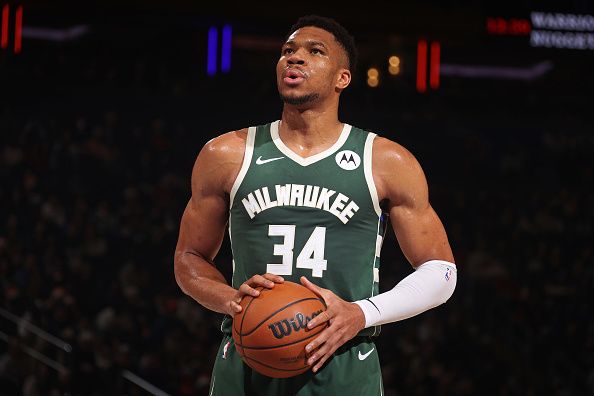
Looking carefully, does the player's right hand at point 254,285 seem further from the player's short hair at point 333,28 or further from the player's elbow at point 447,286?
the player's short hair at point 333,28

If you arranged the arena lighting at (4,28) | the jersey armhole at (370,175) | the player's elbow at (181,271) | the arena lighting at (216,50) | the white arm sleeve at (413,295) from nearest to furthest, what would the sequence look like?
the white arm sleeve at (413,295) < the jersey armhole at (370,175) < the player's elbow at (181,271) < the arena lighting at (4,28) < the arena lighting at (216,50)

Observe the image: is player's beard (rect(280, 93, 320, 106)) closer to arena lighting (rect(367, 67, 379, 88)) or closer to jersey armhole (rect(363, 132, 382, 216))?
jersey armhole (rect(363, 132, 382, 216))

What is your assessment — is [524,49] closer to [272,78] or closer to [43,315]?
[272,78]

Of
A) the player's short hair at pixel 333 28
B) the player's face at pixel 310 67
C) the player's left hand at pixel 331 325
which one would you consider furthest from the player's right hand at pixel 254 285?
the player's short hair at pixel 333 28

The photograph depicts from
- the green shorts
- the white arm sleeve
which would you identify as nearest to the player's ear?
the white arm sleeve

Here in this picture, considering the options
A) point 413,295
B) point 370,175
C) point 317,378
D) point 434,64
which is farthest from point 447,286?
point 434,64

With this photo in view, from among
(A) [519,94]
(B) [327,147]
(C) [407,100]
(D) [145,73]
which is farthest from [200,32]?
(B) [327,147]

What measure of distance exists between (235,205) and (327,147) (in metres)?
0.44

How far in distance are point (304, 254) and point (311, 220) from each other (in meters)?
0.14

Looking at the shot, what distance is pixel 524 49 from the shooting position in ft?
38.4

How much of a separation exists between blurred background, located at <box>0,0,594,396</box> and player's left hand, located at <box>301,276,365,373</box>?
6.37m

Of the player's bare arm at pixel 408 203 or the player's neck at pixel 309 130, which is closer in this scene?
the player's bare arm at pixel 408 203

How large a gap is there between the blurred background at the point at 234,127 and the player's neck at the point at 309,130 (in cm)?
608

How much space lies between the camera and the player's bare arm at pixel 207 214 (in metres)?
3.62
